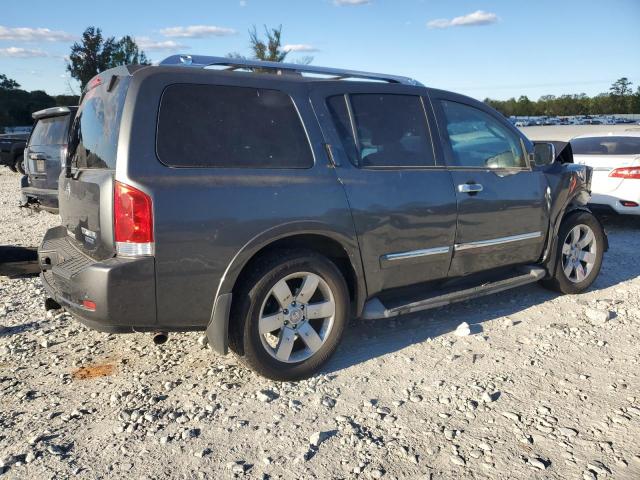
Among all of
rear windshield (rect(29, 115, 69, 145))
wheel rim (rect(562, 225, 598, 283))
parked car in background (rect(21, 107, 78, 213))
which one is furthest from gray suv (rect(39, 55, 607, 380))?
rear windshield (rect(29, 115, 69, 145))

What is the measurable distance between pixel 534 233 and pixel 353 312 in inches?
77.4

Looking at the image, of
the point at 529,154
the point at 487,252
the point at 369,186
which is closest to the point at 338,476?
the point at 369,186

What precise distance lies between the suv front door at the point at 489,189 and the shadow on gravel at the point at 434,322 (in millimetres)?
470

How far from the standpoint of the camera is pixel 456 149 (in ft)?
14.5

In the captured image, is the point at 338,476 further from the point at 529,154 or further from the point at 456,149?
the point at 529,154

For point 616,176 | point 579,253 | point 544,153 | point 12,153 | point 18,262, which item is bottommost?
point 18,262

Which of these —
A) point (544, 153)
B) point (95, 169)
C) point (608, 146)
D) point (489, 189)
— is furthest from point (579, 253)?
point (95, 169)

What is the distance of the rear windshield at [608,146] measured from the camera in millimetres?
8523

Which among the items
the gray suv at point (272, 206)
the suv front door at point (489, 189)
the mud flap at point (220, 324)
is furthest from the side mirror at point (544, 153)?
the mud flap at point (220, 324)

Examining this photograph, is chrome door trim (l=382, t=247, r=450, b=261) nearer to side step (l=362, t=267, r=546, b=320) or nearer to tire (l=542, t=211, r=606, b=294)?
side step (l=362, t=267, r=546, b=320)

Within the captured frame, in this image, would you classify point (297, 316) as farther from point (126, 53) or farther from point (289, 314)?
point (126, 53)

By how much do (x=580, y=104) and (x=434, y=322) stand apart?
108m

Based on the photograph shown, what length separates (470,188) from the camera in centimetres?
430

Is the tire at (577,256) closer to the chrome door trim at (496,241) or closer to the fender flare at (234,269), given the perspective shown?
the chrome door trim at (496,241)
